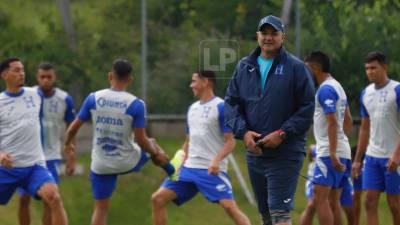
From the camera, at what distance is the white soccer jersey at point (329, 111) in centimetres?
1195

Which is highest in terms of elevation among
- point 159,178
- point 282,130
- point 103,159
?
point 282,130

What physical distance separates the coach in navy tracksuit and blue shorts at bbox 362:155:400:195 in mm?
3073

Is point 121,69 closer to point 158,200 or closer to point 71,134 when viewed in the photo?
point 71,134

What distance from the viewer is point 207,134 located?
12.8m

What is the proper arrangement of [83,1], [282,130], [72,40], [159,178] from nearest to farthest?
1. [282,130]
2. [159,178]
3. [72,40]
4. [83,1]

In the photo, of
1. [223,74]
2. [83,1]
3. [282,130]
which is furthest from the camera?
[83,1]

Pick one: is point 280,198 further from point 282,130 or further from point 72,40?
point 72,40

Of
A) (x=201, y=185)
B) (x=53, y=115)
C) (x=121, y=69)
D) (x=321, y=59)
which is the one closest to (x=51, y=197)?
(x=121, y=69)

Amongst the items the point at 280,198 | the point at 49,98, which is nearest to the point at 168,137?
the point at 49,98

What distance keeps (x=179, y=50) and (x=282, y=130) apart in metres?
9.71

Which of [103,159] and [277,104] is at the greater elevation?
[277,104]

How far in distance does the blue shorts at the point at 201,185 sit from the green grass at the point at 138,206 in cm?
296

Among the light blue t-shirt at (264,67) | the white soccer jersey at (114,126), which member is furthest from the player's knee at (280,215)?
the white soccer jersey at (114,126)

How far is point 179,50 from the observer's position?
61.2ft
